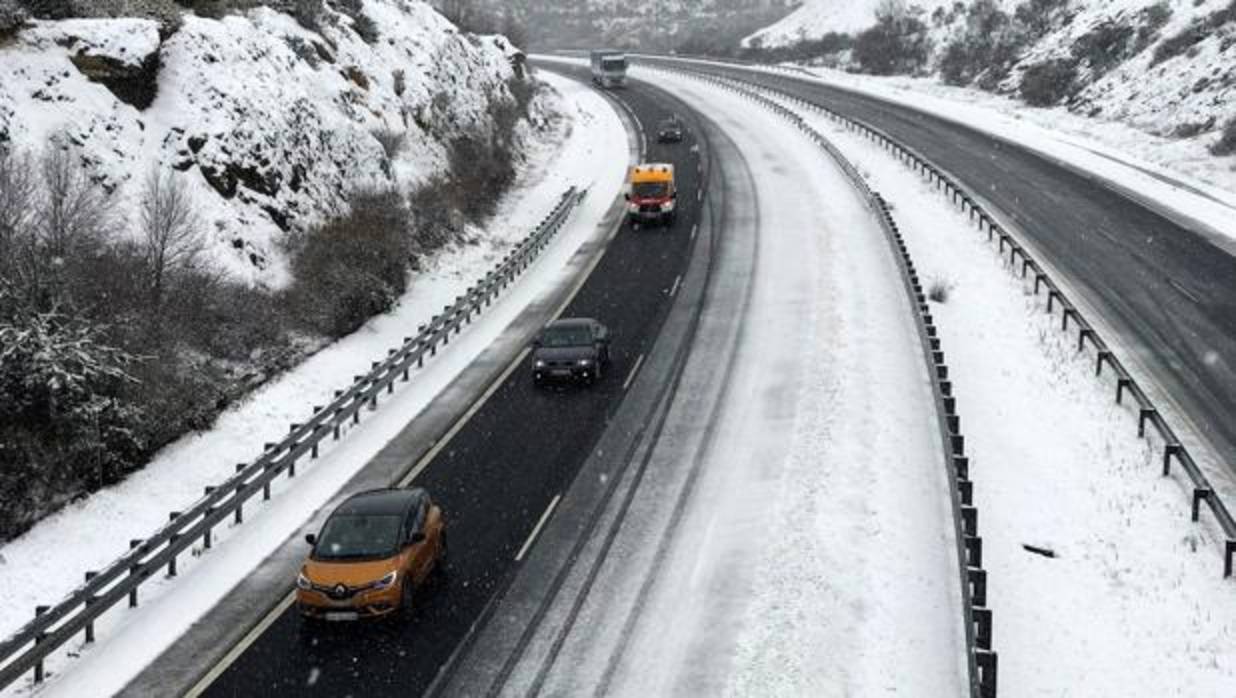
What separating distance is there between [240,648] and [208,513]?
379 centimetres

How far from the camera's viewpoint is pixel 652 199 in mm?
40594

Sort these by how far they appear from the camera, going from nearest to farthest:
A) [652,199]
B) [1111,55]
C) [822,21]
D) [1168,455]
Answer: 1. [1168,455]
2. [652,199]
3. [1111,55]
4. [822,21]

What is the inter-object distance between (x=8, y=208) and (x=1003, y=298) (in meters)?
24.8

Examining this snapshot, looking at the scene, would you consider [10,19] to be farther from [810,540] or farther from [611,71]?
[611,71]

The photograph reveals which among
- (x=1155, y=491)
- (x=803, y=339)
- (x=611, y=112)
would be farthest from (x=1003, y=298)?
(x=611, y=112)

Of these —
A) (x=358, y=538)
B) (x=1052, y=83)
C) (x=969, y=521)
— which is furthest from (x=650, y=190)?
(x=1052, y=83)

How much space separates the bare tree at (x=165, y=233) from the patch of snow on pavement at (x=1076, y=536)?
1772 centimetres

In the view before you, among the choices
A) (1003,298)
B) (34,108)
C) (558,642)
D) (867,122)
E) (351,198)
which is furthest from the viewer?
(867,122)

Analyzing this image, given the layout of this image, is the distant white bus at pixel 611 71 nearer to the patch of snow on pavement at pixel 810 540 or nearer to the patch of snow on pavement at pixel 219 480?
the patch of snow on pavement at pixel 219 480

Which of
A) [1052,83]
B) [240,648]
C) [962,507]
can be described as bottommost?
[240,648]

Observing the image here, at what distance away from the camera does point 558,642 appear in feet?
49.1

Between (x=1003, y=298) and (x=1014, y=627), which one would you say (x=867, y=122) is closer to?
(x=1003, y=298)

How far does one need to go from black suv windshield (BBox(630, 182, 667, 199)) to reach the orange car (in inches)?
996

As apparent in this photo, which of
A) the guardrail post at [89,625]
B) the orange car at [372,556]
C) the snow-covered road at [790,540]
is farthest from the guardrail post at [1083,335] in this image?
the guardrail post at [89,625]
